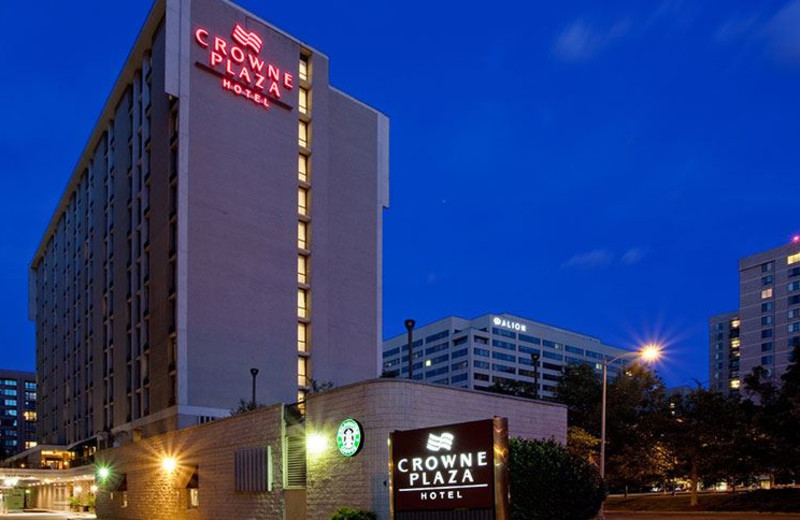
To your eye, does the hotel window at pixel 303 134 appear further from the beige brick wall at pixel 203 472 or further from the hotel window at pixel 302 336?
the beige brick wall at pixel 203 472

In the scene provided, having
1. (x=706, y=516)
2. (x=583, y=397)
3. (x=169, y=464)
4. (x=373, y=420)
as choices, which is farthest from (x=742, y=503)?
(x=169, y=464)

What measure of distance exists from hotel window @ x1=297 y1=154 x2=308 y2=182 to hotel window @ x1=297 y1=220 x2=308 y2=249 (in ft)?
13.4

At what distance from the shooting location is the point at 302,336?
70.3 m

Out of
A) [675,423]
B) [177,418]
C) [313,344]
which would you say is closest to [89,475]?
[177,418]

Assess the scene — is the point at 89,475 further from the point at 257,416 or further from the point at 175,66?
the point at 257,416

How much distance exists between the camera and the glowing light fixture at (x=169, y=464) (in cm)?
3916

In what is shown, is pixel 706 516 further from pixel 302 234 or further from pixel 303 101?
pixel 303 101

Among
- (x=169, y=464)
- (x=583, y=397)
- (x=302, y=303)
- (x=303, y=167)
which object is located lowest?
(x=169, y=464)

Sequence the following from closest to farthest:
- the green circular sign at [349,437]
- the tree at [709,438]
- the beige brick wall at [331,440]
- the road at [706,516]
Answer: the beige brick wall at [331,440] → the green circular sign at [349,437] → the road at [706,516] → the tree at [709,438]

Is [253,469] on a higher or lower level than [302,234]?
lower

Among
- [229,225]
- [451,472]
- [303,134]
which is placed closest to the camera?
[451,472]

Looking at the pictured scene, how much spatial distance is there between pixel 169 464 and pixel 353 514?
64.1 feet

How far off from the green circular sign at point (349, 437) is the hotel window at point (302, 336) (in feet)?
148

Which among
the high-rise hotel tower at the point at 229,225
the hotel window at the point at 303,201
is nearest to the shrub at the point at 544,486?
the high-rise hotel tower at the point at 229,225
